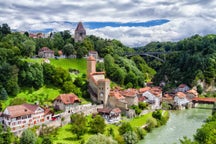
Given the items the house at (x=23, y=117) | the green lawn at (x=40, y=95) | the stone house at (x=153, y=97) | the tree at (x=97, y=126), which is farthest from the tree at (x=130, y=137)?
the stone house at (x=153, y=97)

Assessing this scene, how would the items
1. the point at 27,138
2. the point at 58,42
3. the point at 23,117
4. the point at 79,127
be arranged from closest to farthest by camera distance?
the point at 27,138 < the point at 79,127 < the point at 23,117 < the point at 58,42

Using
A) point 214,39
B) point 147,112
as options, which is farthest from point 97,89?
point 214,39

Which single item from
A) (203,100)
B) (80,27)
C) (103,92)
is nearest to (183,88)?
(203,100)

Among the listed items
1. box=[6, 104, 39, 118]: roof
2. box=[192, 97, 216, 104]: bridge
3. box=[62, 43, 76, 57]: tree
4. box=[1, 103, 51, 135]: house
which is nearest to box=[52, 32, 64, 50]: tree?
box=[62, 43, 76, 57]: tree

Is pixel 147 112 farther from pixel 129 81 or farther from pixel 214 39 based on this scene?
pixel 214 39

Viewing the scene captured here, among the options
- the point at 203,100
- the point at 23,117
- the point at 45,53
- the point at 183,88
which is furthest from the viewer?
the point at 183,88

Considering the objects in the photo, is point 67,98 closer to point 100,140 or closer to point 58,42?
point 100,140

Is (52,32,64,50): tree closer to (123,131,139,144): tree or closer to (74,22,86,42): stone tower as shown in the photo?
(74,22,86,42): stone tower
